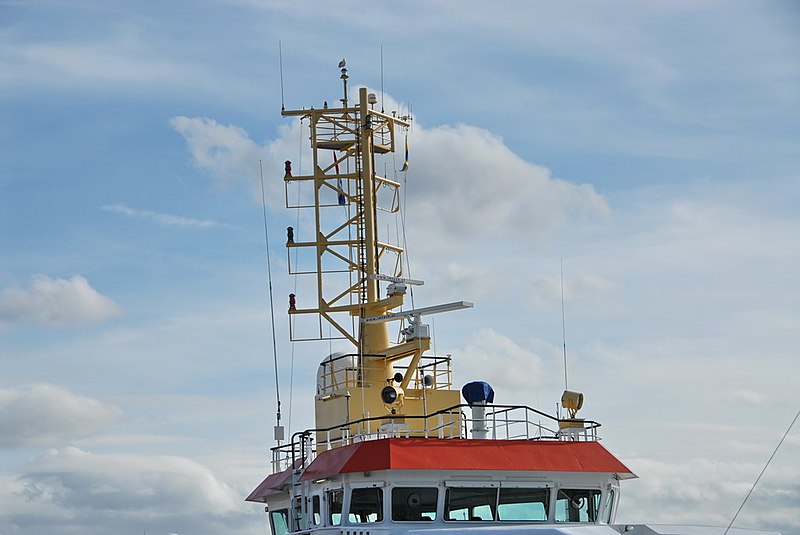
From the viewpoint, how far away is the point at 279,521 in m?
35.4

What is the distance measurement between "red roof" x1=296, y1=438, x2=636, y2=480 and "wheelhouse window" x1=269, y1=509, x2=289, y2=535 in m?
4.46

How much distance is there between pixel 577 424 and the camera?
31859mm

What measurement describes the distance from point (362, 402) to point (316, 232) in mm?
6560

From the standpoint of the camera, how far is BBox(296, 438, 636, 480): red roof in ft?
94.1

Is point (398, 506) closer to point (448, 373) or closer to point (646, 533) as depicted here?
point (646, 533)

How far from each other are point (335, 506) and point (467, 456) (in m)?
3.46

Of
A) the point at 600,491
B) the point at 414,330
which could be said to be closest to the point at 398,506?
the point at 600,491

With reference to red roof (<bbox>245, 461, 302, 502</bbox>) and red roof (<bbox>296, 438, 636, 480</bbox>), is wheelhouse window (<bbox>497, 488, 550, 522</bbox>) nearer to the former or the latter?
red roof (<bbox>296, 438, 636, 480</bbox>)

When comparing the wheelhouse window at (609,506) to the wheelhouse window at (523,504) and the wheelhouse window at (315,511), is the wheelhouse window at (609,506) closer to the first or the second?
the wheelhouse window at (523,504)

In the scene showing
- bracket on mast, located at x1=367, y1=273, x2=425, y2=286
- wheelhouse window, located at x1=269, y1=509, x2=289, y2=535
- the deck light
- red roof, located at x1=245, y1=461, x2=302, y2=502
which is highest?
bracket on mast, located at x1=367, y1=273, x2=425, y2=286

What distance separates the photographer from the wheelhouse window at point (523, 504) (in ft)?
96.9

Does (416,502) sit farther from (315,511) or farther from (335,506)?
(315,511)

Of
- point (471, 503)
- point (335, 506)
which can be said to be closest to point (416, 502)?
point (471, 503)

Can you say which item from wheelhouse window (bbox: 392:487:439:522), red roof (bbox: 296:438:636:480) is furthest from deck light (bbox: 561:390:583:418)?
wheelhouse window (bbox: 392:487:439:522)
